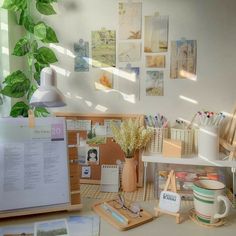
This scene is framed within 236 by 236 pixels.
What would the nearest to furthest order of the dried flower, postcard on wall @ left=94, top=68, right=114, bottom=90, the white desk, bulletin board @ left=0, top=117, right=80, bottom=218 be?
bulletin board @ left=0, top=117, right=80, bottom=218 < the white desk < the dried flower < postcard on wall @ left=94, top=68, right=114, bottom=90

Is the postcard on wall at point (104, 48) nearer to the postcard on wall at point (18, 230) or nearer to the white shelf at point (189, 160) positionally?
the white shelf at point (189, 160)

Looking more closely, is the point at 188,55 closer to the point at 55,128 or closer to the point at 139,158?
the point at 139,158

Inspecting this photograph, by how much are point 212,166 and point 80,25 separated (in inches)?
36.0

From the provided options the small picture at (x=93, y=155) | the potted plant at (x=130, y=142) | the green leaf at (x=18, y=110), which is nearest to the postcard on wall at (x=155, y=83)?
the potted plant at (x=130, y=142)

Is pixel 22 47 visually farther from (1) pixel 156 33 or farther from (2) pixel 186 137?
(2) pixel 186 137

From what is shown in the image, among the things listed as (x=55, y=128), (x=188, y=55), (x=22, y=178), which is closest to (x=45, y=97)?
(x=55, y=128)

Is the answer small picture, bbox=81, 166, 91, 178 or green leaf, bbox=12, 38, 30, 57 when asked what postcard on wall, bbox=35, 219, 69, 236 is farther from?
green leaf, bbox=12, 38, 30, 57

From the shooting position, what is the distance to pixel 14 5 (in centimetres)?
126

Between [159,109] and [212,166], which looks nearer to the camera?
[212,166]

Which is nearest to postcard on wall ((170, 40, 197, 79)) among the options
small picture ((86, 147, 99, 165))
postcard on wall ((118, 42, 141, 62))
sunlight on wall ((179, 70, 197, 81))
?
sunlight on wall ((179, 70, 197, 81))

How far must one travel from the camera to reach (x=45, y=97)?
3.47 ft

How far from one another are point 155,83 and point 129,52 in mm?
196

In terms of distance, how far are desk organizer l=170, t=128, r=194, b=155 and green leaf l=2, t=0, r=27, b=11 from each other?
0.90 meters

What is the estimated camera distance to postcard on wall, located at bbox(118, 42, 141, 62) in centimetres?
134
